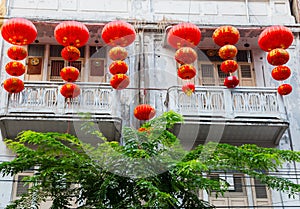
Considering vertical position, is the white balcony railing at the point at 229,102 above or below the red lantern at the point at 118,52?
below

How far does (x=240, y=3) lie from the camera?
12.5 m

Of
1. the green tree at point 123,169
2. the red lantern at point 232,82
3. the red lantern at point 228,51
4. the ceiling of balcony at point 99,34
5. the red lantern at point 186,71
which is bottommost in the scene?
the green tree at point 123,169

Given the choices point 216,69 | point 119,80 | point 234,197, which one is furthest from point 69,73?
point 234,197

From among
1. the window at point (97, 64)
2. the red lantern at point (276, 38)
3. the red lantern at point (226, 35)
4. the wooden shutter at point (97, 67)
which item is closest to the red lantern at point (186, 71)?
the red lantern at point (226, 35)

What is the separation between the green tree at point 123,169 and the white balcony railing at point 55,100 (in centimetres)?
284

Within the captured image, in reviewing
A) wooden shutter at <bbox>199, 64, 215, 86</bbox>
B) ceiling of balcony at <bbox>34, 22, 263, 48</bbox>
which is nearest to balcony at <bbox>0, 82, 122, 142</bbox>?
ceiling of balcony at <bbox>34, 22, 263, 48</bbox>

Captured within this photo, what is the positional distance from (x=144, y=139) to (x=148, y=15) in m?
5.43

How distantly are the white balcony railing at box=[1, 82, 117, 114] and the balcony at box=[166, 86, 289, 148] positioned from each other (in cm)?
145

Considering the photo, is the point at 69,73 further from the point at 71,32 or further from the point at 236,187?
the point at 236,187

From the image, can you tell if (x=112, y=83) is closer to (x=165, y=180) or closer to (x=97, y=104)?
(x=97, y=104)

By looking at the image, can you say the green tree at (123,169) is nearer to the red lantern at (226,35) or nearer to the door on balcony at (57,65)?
the red lantern at (226,35)

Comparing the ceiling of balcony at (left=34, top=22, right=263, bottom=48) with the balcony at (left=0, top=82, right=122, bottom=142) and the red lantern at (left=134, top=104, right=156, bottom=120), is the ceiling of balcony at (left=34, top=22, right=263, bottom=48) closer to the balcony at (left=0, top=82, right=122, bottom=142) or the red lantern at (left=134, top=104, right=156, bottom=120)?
the balcony at (left=0, top=82, right=122, bottom=142)

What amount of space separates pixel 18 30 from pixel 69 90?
1.57 metres

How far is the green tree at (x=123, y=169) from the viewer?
6.96m
